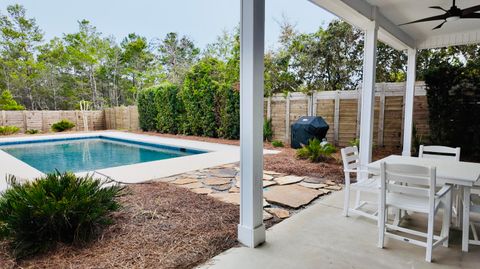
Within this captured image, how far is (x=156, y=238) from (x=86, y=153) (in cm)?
800

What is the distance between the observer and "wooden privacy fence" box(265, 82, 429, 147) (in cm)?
703

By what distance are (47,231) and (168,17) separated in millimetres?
20889

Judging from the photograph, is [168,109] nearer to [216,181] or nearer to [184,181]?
[184,181]

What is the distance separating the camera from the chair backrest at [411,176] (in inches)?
83.4

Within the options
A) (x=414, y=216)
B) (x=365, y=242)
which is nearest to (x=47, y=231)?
(x=365, y=242)

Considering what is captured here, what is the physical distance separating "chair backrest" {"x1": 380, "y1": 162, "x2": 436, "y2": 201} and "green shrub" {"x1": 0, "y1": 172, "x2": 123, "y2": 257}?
261 cm

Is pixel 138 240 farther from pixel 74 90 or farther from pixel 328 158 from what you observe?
pixel 74 90

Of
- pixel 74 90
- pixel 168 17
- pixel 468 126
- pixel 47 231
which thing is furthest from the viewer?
pixel 168 17

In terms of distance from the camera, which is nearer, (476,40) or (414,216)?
(414,216)

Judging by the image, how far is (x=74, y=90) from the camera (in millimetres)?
19328

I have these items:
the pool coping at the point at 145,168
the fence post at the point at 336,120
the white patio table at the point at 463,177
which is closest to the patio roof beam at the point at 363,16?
the white patio table at the point at 463,177

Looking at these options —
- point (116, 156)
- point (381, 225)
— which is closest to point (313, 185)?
point (381, 225)

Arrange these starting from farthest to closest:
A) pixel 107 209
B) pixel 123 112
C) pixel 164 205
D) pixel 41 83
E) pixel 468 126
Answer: pixel 41 83 → pixel 123 112 → pixel 468 126 → pixel 164 205 → pixel 107 209

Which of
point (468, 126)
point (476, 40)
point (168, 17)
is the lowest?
point (468, 126)
